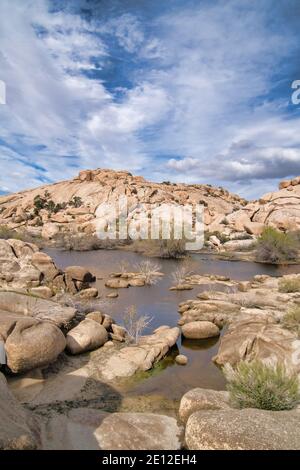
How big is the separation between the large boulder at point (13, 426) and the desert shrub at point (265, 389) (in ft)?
12.0

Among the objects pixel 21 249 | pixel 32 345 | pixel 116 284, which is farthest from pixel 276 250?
pixel 32 345

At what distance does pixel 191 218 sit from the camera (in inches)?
2092

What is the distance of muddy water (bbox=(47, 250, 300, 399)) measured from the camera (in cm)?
873

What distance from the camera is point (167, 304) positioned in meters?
16.5

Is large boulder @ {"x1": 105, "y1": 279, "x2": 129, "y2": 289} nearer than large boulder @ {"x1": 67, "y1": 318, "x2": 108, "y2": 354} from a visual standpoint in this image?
No

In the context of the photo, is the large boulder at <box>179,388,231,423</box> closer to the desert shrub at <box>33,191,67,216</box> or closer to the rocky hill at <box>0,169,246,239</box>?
the rocky hill at <box>0,169,246,239</box>

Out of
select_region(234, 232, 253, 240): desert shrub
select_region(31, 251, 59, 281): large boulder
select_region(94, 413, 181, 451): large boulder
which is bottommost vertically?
select_region(94, 413, 181, 451): large boulder

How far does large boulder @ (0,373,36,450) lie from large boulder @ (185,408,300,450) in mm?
2370

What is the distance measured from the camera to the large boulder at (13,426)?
14.4 ft

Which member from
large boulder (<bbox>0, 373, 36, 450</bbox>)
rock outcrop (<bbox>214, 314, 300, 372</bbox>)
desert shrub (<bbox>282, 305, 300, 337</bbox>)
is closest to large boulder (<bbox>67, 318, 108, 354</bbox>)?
rock outcrop (<bbox>214, 314, 300, 372</bbox>)

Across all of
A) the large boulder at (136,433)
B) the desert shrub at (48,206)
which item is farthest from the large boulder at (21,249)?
the desert shrub at (48,206)

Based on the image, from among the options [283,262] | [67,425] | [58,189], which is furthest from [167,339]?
[58,189]

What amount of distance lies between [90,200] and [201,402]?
6470 cm

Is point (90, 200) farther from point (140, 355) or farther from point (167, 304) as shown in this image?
point (140, 355)
